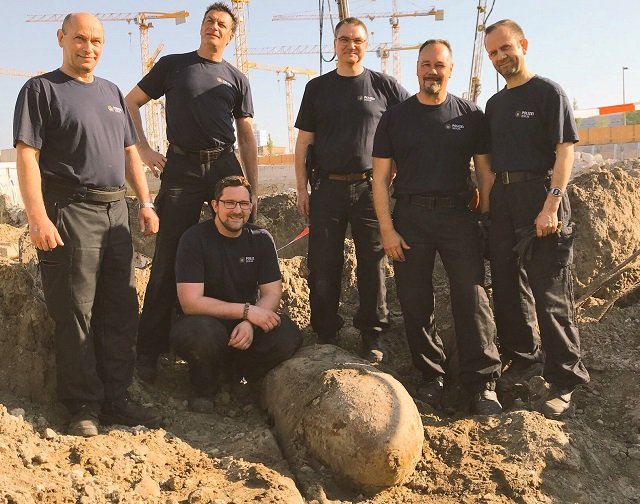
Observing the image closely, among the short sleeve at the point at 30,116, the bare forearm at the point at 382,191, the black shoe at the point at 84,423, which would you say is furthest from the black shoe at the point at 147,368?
the bare forearm at the point at 382,191

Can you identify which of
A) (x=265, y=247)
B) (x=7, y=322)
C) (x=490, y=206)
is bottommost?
(x=7, y=322)

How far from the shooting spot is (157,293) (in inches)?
189

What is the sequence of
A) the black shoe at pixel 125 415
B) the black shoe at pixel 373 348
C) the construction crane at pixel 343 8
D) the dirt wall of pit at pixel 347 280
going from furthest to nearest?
1. the construction crane at pixel 343 8
2. the black shoe at pixel 373 348
3. the dirt wall of pit at pixel 347 280
4. the black shoe at pixel 125 415

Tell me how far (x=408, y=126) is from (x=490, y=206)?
769mm

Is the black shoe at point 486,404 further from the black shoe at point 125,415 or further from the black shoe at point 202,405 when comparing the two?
the black shoe at point 125,415

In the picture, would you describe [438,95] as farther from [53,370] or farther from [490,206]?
[53,370]

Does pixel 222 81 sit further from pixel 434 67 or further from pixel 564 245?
pixel 564 245

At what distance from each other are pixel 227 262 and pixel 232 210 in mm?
357

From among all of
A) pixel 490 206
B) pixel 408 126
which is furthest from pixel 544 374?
pixel 408 126

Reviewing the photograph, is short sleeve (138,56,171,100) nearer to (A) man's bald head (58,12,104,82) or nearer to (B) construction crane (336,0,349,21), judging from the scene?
(A) man's bald head (58,12,104,82)

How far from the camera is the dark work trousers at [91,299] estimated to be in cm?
379

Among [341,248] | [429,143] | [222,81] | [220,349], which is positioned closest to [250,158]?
[222,81]

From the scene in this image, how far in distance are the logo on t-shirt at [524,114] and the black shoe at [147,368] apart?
117 inches

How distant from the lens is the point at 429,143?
4.41 m
